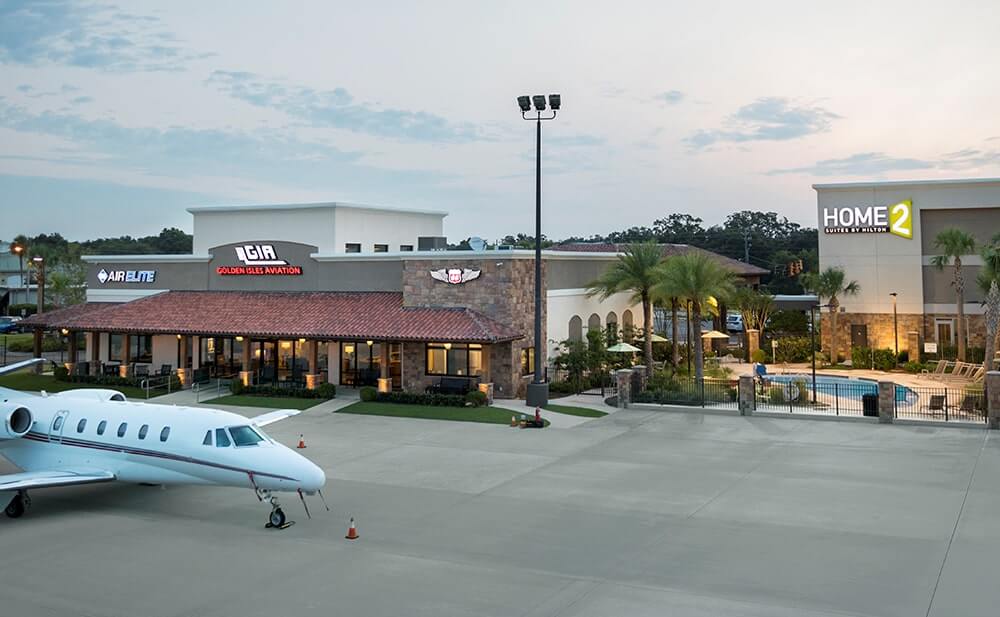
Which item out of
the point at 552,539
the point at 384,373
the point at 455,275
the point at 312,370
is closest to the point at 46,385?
the point at 312,370

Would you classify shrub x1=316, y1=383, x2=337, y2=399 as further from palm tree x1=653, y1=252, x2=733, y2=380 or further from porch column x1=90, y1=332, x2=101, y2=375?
palm tree x1=653, y1=252, x2=733, y2=380

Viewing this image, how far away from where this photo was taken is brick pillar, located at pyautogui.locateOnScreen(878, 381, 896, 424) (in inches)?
1126

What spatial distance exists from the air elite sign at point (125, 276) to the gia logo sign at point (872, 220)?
36496 mm

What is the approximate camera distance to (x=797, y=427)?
2842 cm

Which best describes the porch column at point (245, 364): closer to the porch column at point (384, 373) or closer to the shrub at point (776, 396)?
A: the porch column at point (384, 373)

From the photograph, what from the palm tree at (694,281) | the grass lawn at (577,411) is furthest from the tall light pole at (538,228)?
the palm tree at (694,281)

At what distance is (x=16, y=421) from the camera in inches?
742

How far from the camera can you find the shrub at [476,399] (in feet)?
109

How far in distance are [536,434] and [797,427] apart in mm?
8746

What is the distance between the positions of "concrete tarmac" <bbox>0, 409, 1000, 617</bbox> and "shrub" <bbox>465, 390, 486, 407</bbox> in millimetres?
8134

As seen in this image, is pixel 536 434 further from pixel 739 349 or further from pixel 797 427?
pixel 739 349

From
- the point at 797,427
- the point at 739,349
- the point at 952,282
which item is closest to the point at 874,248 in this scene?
the point at 952,282

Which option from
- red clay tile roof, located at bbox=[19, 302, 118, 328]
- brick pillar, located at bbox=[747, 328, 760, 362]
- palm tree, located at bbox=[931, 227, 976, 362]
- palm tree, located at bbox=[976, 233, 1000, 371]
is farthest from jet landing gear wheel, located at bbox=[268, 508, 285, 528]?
brick pillar, located at bbox=[747, 328, 760, 362]

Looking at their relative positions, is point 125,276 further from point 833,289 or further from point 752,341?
point 833,289
